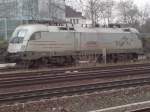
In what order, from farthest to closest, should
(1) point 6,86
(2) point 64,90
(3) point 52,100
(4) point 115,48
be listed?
(4) point 115,48 → (1) point 6,86 → (2) point 64,90 → (3) point 52,100

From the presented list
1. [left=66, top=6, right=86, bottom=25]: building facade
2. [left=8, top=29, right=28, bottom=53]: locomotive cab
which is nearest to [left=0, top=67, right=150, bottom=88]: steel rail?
[left=8, top=29, right=28, bottom=53]: locomotive cab

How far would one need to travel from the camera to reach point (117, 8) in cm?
8450

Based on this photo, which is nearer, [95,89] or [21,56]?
[95,89]

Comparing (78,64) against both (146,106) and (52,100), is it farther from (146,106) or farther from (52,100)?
(146,106)

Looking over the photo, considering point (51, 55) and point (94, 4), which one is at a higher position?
point (94, 4)

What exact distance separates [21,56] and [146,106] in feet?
58.3

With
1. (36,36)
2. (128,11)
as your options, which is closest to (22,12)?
(36,36)

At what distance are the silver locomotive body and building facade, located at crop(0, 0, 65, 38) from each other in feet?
49.7

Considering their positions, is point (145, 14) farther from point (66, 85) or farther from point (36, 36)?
point (66, 85)

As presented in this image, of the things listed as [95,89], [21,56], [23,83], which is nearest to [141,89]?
[95,89]

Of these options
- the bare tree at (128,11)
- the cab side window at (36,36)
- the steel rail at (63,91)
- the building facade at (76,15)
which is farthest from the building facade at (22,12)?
the steel rail at (63,91)

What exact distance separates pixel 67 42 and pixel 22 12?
2542 cm

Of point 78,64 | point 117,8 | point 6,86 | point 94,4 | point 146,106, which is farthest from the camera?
point 117,8

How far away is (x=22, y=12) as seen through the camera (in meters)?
51.9
